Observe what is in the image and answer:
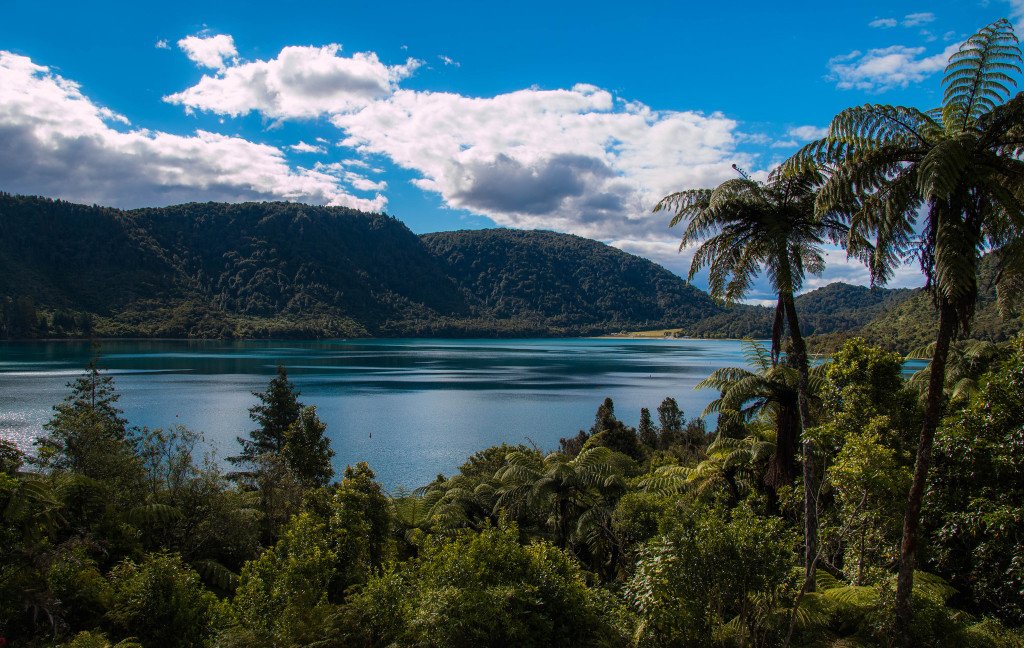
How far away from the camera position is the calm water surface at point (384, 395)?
4466 centimetres

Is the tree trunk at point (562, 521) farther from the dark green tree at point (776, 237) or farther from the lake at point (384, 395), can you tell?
the lake at point (384, 395)

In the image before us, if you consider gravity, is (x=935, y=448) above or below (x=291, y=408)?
above

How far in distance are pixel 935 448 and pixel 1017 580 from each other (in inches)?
66.8

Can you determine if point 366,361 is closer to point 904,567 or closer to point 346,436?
point 346,436

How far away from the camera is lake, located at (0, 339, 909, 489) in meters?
44.5

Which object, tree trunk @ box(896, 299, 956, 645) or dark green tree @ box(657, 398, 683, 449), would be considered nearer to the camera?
tree trunk @ box(896, 299, 956, 645)

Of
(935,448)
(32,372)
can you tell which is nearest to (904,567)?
(935,448)

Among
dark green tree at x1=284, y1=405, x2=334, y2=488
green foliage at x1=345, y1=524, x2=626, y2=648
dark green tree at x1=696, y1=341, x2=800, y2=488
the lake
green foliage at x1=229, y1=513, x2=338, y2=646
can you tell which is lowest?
the lake

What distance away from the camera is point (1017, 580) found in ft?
23.2

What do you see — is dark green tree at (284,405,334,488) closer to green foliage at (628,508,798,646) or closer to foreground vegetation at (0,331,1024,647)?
foreground vegetation at (0,331,1024,647)

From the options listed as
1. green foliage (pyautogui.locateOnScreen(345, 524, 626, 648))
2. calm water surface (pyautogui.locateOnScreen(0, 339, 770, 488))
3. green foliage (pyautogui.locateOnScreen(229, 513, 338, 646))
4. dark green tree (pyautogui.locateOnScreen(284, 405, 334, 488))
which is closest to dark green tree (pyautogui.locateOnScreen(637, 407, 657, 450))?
calm water surface (pyautogui.locateOnScreen(0, 339, 770, 488))

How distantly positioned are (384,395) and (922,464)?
6784 cm

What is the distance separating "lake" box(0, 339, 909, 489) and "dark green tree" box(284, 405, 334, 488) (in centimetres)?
576

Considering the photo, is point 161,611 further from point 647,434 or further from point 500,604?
point 647,434
